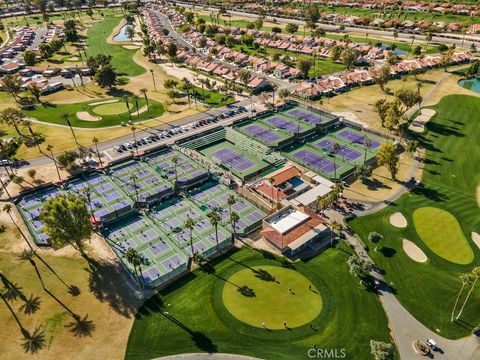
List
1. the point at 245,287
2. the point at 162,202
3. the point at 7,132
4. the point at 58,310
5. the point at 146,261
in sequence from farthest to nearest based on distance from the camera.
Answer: the point at 7,132, the point at 162,202, the point at 146,261, the point at 245,287, the point at 58,310

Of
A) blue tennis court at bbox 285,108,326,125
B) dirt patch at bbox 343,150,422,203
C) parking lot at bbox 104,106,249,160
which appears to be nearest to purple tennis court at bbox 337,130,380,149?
blue tennis court at bbox 285,108,326,125

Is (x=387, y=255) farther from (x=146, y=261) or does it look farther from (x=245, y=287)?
(x=146, y=261)

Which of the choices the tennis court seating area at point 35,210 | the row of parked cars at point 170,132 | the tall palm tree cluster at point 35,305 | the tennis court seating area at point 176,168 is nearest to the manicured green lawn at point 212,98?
the row of parked cars at point 170,132

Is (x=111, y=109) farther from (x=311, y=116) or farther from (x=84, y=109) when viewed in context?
(x=311, y=116)

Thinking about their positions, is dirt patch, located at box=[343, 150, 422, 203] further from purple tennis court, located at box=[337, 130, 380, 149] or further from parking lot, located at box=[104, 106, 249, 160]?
parking lot, located at box=[104, 106, 249, 160]

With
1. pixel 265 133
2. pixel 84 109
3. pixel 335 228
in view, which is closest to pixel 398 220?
pixel 335 228

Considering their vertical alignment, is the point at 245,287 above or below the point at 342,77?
below

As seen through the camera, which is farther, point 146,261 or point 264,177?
point 264,177

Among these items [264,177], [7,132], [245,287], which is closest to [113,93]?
[7,132]

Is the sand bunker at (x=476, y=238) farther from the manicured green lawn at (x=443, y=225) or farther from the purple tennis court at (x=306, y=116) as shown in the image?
the purple tennis court at (x=306, y=116)
